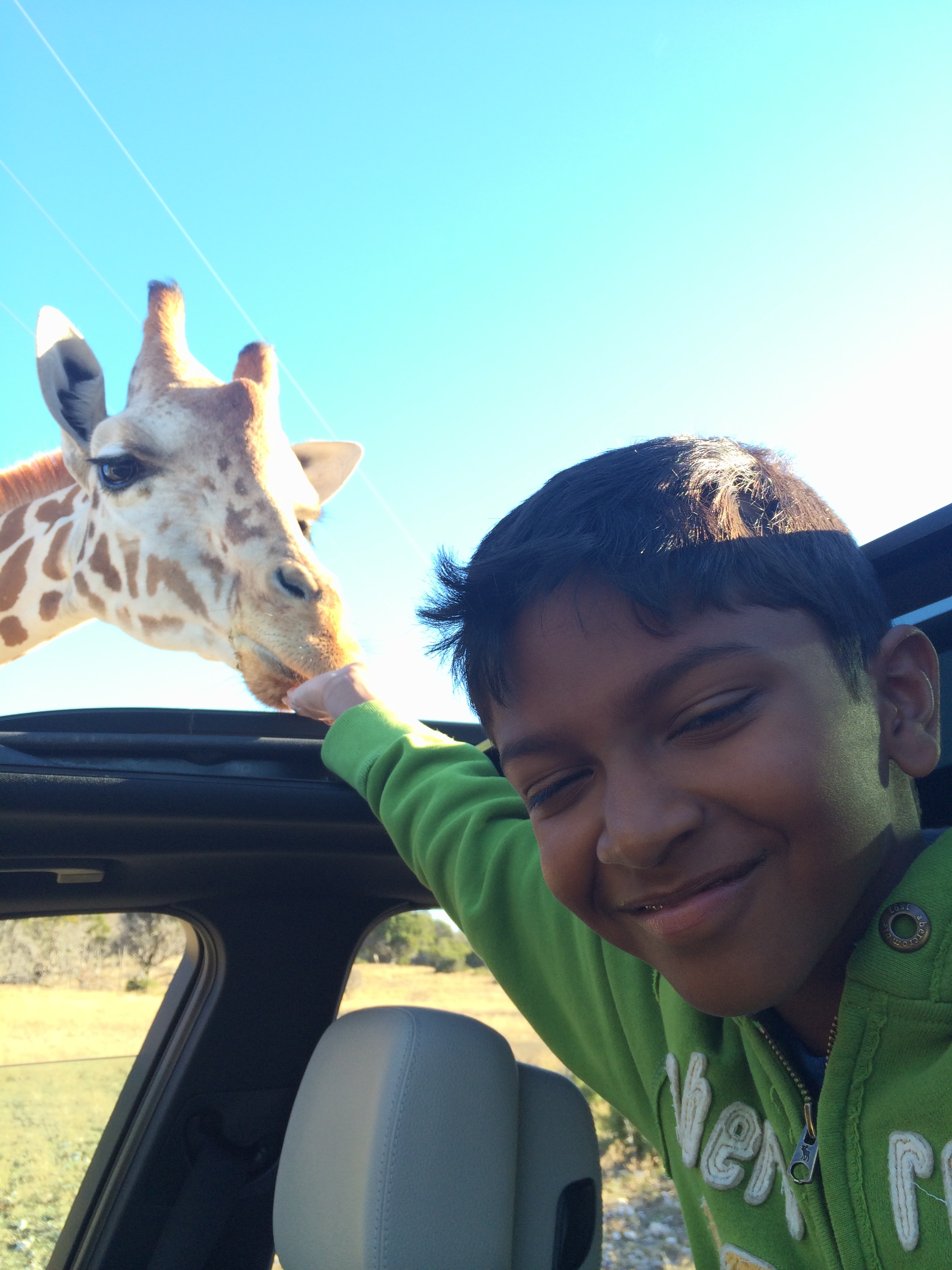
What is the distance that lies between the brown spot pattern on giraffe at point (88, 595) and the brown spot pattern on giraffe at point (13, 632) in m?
0.48

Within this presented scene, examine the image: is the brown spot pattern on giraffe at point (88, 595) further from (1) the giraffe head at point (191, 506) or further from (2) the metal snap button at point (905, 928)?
(2) the metal snap button at point (905, 928)

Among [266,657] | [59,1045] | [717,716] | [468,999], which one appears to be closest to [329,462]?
[266,657]

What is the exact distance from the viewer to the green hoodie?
1010mm

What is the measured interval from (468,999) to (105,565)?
7.39ft

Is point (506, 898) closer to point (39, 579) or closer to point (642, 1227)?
point (642, 1227)

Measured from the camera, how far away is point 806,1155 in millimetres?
1111

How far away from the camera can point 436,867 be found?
5.57 feet

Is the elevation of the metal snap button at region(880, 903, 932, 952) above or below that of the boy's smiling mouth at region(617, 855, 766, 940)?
below

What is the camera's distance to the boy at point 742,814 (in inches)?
40.4

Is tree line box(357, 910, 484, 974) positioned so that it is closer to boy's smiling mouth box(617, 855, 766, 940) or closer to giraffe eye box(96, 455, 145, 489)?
boy's smiling mouth box(617, 855, 766, 940)

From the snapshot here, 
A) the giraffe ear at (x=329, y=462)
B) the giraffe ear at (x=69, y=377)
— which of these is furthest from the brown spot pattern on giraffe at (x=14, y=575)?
the giraffe ear at (x=329, y=462)

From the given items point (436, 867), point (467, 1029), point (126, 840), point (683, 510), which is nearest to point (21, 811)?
point (126, 840)

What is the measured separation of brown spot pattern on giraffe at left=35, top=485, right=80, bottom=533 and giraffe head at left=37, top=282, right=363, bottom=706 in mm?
312

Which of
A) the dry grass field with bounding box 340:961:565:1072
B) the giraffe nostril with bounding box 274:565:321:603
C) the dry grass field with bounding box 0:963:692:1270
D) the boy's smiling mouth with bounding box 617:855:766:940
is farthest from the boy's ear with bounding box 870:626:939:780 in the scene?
the giraffe nostril with bounding box 274:565:321:603
